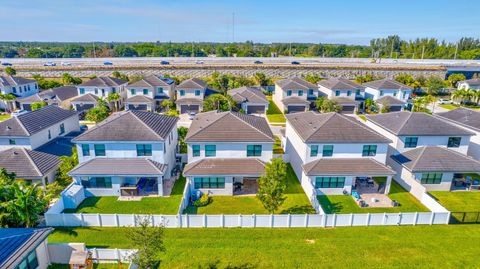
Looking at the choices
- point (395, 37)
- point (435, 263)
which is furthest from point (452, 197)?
point (395, 37)

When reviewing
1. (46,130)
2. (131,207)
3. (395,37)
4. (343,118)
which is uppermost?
(395,37)

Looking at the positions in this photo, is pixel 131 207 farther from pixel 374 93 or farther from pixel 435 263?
pixel 374 93

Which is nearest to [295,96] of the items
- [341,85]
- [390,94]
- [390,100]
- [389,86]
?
[341,85]

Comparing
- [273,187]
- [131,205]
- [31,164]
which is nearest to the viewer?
[273,187]

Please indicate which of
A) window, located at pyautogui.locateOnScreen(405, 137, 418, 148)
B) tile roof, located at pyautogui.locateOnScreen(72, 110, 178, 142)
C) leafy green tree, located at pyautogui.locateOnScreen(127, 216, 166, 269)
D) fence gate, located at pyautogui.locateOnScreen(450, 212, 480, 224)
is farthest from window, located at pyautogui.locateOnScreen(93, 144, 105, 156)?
window, located at pyautogui.locateOnScreen(405, 137, 418, 148)

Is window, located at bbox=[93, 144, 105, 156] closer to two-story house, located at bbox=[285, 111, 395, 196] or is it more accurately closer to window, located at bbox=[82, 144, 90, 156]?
window, located at bbox=[82, 144, 90, 156]

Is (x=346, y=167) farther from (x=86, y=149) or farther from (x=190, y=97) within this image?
Answer: (x=190, y=97)

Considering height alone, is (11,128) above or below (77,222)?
above
